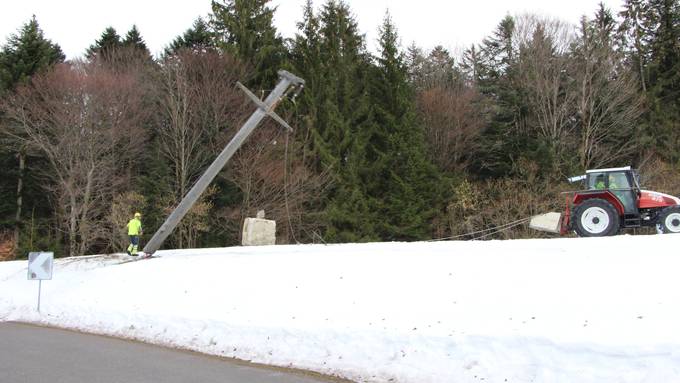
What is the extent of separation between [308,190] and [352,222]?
406cm

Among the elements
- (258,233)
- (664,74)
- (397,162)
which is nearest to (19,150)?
(258,233)

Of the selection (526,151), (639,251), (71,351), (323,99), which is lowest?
(71,351)

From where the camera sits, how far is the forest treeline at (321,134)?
35.8 meters

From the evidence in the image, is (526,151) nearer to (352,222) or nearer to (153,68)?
(352,222)

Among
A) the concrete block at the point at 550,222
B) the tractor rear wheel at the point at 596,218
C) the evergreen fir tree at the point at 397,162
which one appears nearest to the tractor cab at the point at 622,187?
the tractor rear wheel at the point at 596,218

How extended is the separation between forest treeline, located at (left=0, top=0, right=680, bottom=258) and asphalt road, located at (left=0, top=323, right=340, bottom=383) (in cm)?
2292

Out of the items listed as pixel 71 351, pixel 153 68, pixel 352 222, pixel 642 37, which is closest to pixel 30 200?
pixel 153 68

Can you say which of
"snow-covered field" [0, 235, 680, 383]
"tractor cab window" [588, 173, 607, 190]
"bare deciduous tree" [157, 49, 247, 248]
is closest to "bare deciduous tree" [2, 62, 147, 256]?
"bare deciduous tree" [157, 49, 247, 248]

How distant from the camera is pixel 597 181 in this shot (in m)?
17.3

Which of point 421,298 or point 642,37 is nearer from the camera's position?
point 421,298

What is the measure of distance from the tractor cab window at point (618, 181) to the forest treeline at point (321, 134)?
1717 cm

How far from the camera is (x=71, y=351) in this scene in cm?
1070

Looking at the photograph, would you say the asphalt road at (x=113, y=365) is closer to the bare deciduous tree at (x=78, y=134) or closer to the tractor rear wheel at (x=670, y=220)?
the tractor rear wheel at (x=670, y=220)

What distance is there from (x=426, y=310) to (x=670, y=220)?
937 centimetres
